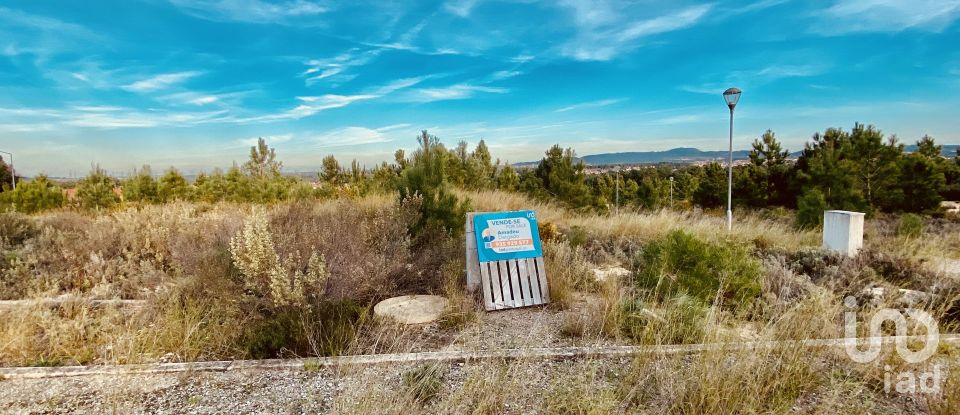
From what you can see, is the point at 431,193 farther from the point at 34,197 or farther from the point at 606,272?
the point at 34,197

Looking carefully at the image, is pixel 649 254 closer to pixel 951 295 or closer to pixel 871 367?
pixel 871 367

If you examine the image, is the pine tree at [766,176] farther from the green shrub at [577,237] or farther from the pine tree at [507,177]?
the green shrub at [577,237]

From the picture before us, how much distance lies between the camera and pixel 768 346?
286cm

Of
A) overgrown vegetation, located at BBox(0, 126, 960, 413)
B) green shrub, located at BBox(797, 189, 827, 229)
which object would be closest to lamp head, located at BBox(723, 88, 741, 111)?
green shrub, located at BBox(797, 189, 827, 229)

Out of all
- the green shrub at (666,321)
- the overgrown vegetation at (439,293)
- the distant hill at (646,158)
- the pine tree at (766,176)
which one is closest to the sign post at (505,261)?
the overgrown vegetation at (439,293)

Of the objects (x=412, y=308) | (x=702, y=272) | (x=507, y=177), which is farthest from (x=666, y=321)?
(x=507, y=177)

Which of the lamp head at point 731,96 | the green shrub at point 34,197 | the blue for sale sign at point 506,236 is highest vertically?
the lamp head at point 731,96

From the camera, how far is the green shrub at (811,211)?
1033 centimetres

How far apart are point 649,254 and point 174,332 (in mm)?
4415

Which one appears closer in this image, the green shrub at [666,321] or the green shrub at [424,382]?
the green shrub at [424,382]

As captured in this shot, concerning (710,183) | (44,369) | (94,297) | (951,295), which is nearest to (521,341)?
(44,369)

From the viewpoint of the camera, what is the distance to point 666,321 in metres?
3.46

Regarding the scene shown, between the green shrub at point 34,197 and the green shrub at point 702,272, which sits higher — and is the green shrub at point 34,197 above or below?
above

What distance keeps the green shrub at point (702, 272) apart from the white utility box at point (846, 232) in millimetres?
3253
